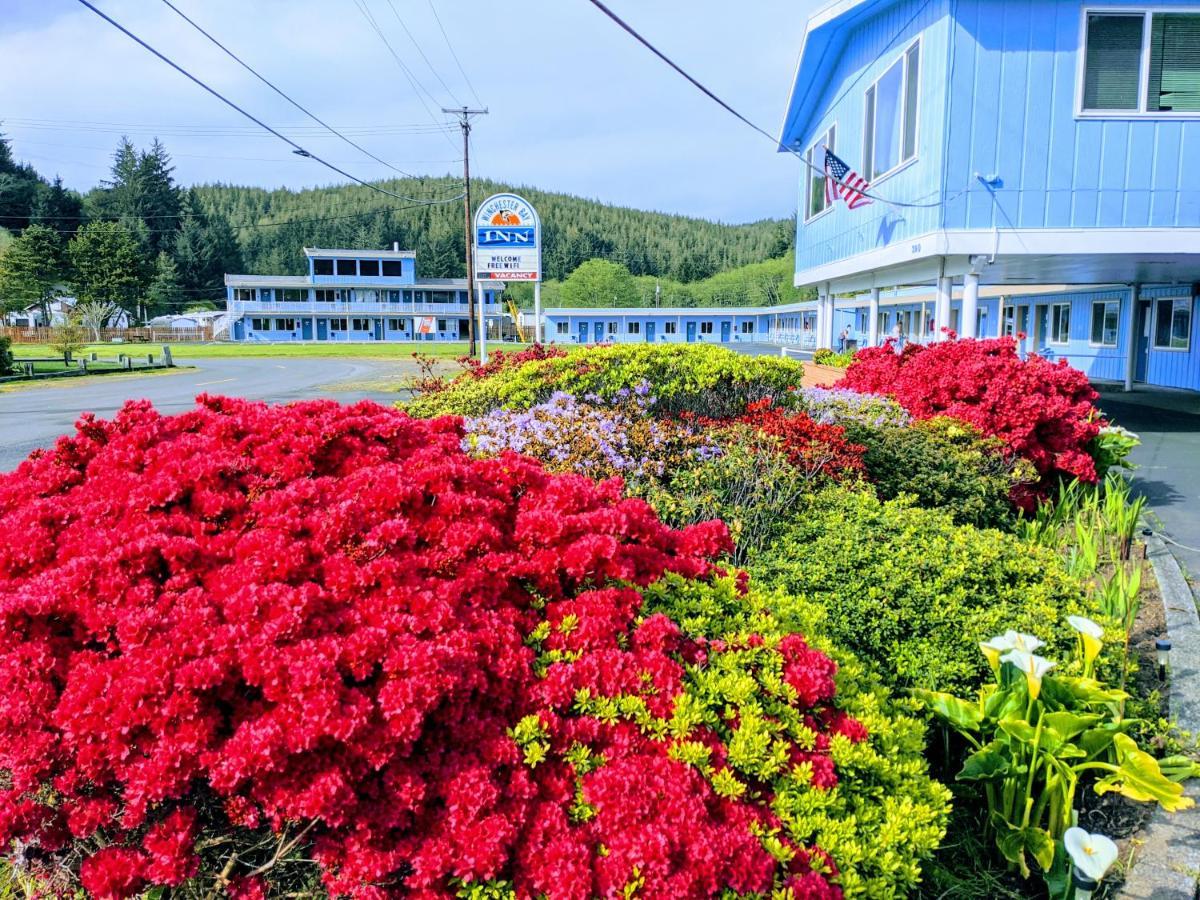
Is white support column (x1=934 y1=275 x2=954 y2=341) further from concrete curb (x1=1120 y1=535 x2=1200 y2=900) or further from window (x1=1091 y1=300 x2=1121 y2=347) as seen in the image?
window (x1=1091 y1=300 x2=1121 y2=347)

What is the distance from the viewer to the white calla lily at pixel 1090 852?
2.30 meters

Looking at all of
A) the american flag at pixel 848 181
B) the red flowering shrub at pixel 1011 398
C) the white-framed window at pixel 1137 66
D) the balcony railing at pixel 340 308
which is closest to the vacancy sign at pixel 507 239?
the american flag at pixel 848 181

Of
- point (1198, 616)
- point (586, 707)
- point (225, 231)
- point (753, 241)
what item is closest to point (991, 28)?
point (1198, 616)

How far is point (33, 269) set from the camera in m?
76.1

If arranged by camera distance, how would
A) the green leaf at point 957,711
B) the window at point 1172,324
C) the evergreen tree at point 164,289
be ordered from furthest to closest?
the evergreen tree at point 164,289 → the window at point 1172,324 → the green leaf at point 957,711

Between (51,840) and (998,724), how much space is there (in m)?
3.04

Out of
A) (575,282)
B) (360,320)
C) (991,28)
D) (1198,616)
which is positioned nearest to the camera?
(1198,616)

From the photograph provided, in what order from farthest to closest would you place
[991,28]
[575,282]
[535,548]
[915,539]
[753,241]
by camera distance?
[753,241]
[575,282]
[991,28]
[915,539]
[535,548]

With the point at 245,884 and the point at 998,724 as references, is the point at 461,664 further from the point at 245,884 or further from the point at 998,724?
the point at 998,724

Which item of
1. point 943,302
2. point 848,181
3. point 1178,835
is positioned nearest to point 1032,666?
point 1178,835

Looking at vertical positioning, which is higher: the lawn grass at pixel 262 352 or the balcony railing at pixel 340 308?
the balcony railing at pixel 340 308

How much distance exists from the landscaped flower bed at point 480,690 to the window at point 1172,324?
1895 cm

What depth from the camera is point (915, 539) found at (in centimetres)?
421

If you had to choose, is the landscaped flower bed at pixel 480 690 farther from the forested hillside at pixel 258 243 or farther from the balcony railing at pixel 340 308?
the balcony railing at pixel 340 308
